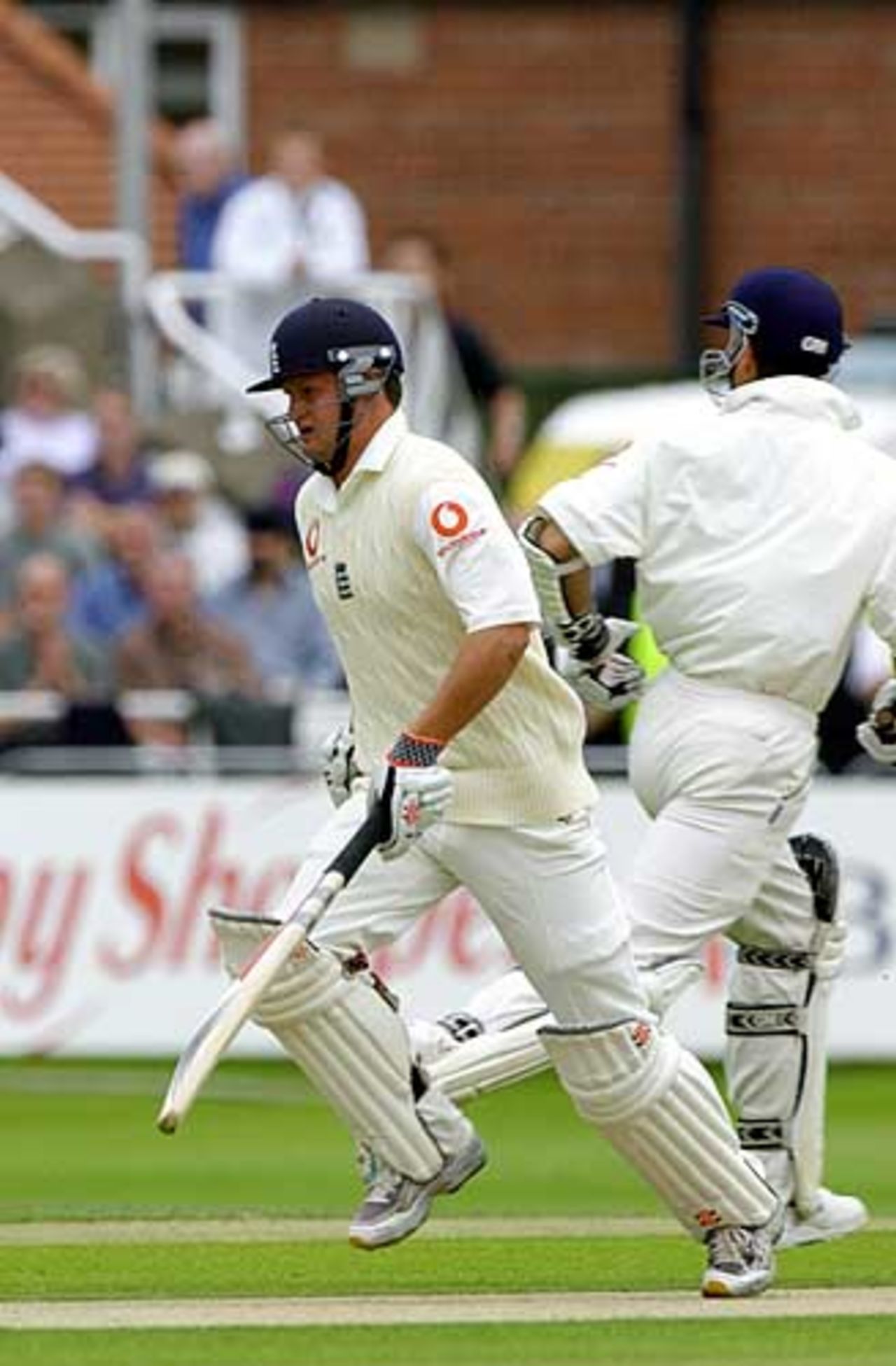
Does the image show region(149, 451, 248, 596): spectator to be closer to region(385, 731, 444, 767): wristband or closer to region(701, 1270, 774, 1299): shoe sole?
region(701, 1270, 774, 1299): shoe sole

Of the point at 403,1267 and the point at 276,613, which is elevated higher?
the point at 403,1267

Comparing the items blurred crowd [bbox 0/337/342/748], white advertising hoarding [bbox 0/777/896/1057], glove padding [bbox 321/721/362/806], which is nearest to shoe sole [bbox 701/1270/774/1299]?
glove padding [bbox 321/721/362/806]

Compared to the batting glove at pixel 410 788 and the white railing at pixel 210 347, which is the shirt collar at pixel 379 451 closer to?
the batting glove at pixel 410 788

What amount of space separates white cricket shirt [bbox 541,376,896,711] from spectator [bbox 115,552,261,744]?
273 inches

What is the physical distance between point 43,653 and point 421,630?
7.67 meters

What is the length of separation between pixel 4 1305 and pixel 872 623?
2.08 metres

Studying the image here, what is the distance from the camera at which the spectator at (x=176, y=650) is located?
16484 millimetres

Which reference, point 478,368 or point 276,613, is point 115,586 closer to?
point 276,613

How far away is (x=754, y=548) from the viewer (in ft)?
30.9

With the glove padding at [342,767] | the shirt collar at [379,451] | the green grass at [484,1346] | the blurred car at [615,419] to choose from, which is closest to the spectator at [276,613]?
the blurred car at [615,419]

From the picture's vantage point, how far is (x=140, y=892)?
14539 millimetres

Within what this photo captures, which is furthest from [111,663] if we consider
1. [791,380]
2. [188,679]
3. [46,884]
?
[791,380]

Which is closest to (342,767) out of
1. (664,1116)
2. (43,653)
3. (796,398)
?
(664,1116)

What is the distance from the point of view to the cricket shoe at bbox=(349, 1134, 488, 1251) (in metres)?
9.05
